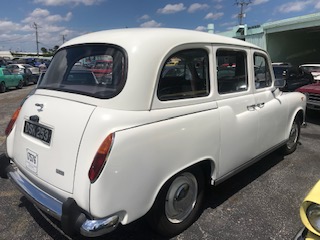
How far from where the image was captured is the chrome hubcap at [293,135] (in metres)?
5.14

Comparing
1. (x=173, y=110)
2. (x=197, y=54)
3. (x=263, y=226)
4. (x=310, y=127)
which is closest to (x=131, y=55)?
(x=173, y=110)

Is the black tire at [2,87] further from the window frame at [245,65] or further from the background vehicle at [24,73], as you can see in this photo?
the window frame at [245,65]

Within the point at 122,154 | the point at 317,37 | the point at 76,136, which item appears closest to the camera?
the point at 122,154

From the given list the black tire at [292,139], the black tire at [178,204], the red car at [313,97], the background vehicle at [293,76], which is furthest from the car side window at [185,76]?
the background vehicle at [293,76]

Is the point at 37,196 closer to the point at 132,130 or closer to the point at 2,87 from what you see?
the point at 132,130

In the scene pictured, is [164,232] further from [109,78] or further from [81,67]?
[81,67]

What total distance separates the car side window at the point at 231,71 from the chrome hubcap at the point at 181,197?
105cm

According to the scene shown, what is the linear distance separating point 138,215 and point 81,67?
1.71 meters

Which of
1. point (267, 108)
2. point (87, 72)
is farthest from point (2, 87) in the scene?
point (267, 108)

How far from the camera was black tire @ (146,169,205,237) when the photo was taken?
2707 millimetres

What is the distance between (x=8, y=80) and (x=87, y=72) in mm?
16545

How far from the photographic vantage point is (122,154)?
224 centimetres

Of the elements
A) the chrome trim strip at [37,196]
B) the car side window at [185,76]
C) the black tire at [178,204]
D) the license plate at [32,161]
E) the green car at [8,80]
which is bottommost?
the black tire at [178,204]

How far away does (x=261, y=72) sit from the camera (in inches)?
165
